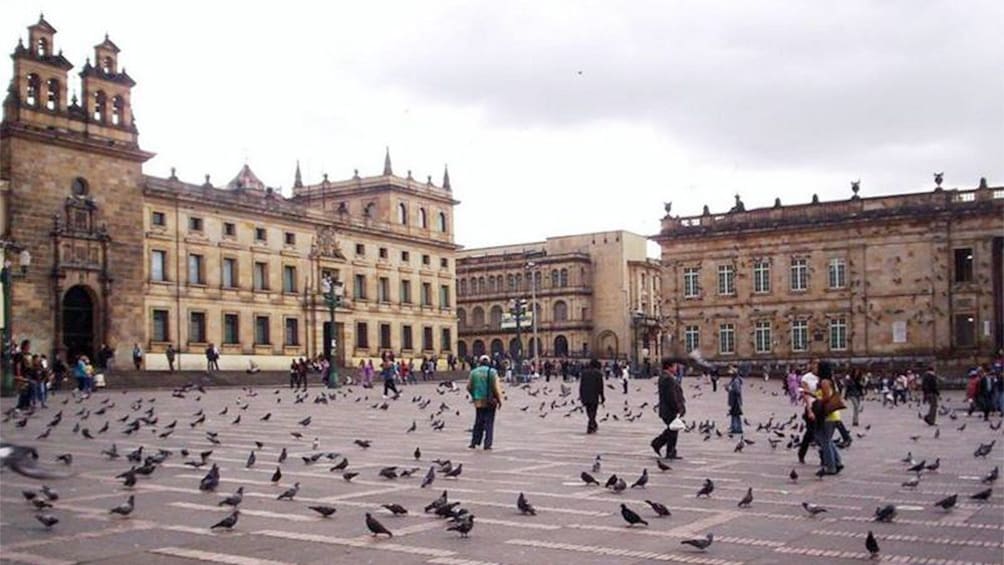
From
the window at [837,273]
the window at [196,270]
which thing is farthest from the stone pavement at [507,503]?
the window at [837,273]

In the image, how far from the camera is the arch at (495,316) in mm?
102000

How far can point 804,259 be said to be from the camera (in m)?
65.8

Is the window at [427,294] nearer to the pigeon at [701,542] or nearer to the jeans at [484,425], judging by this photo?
the jeans at [484,425]

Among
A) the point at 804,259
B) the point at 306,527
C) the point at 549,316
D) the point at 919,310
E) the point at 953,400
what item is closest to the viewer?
the point at 306,527

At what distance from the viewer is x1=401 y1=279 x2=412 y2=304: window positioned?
252ft

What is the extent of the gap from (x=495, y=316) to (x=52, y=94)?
185 feet

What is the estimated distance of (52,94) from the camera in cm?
5125

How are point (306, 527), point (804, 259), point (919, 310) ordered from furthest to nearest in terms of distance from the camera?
point (804, 259) → point (919, 310) → point (306, 527)

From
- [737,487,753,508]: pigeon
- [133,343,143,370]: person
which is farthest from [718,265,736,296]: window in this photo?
[737,487,753,508]: pigeon

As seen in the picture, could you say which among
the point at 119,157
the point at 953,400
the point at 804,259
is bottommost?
the point at 953,400

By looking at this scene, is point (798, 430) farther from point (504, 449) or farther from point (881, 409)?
point (881, 409)

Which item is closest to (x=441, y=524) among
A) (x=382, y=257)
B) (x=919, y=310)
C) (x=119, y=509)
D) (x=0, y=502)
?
(x=119, y=509)

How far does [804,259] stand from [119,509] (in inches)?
2349

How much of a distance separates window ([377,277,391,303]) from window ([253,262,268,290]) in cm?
1056
